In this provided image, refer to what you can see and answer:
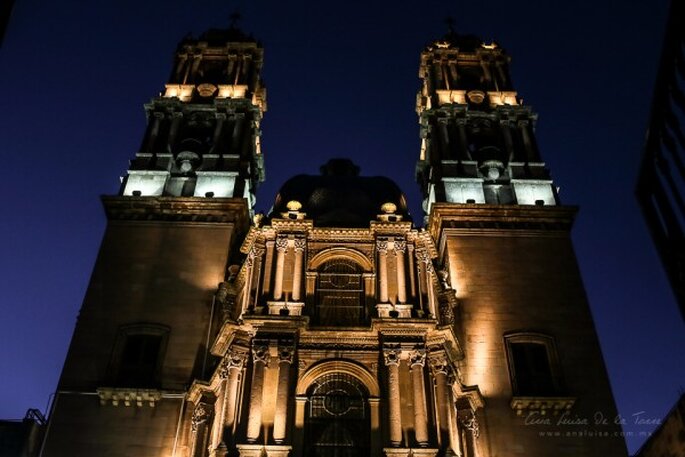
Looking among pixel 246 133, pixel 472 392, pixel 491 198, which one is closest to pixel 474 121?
pixel 491 198

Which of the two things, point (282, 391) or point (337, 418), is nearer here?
point (282, 391)

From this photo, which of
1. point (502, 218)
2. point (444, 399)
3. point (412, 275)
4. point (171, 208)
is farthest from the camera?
point (502, 218)

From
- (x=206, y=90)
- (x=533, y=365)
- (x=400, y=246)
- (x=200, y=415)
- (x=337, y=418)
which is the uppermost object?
(x=206, y=90)

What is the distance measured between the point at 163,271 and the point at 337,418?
46.4 ft

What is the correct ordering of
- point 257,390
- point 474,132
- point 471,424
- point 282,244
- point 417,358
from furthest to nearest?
point 474,132
point 282,244
point 471,424
point 417,358
point 257,390

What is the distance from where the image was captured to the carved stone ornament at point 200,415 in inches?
1161

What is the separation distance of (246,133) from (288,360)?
22579 millimetres

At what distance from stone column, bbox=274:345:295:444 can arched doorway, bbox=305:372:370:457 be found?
3.91ft

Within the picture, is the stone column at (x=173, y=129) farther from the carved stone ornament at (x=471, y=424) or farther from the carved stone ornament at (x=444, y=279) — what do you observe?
the carved stone ornament at (x=471, y=424)

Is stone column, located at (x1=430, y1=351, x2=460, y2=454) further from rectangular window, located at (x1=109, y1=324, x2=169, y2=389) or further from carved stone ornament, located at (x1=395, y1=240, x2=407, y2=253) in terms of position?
rectangular window, located at (x1=109, y1=324, x2=169, y2=389)

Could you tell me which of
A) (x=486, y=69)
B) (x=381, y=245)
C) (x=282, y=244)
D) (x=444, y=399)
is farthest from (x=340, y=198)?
(x=486, y=69)

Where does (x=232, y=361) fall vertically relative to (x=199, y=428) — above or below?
above

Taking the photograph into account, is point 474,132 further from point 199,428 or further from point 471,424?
point 199,428

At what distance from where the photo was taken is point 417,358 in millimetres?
29266
